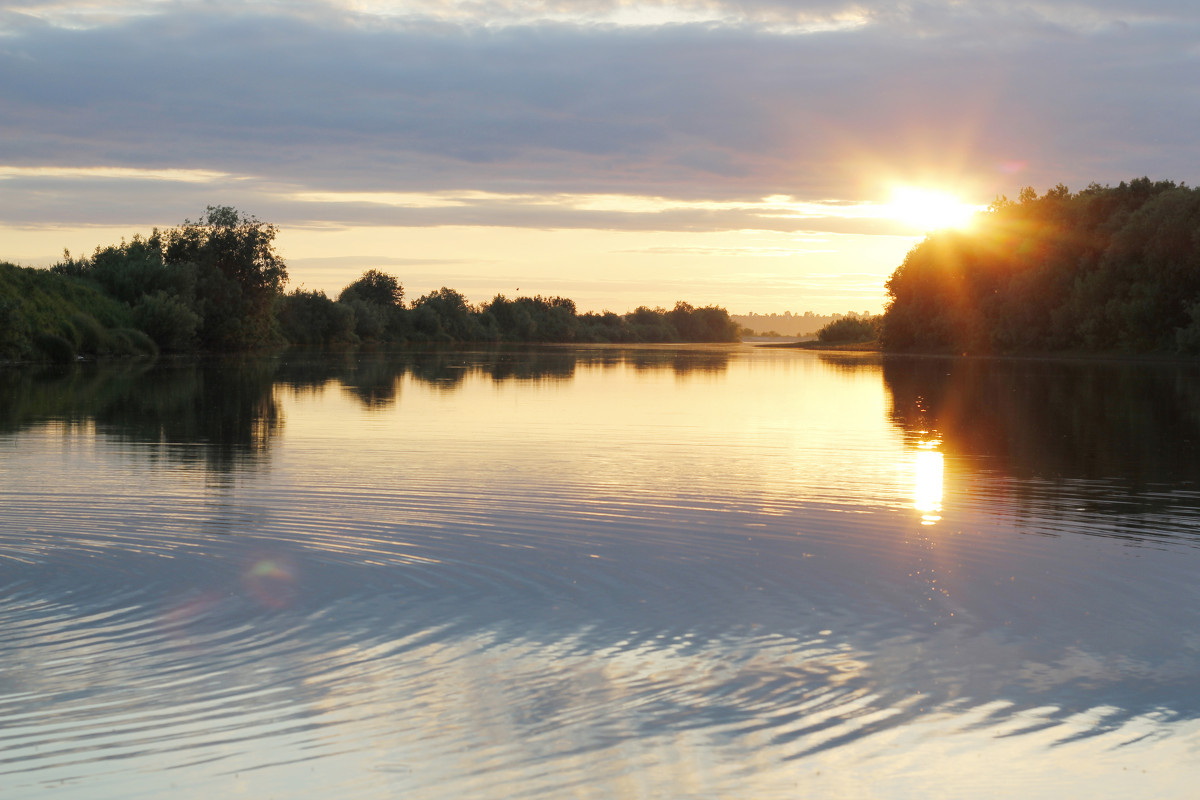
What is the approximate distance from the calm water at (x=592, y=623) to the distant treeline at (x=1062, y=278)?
56376 mm

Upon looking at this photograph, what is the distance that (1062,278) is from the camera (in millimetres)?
77562

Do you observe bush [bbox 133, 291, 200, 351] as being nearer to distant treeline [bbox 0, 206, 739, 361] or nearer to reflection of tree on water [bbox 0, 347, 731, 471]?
distant treeline [bbox 0, 206, 739, 361]

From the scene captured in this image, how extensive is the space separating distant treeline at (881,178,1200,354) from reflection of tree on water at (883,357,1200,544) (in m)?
29.8

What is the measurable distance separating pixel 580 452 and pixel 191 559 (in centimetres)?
843

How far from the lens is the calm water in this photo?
16.8ft

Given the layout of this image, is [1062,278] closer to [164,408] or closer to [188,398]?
[188,398]

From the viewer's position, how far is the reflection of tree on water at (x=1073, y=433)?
1385 centimetres

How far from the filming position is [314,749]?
519 centimetres

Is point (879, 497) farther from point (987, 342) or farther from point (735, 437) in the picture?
point (987, 342)

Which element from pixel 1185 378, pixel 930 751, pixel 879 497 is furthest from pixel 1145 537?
pixel 1185 378

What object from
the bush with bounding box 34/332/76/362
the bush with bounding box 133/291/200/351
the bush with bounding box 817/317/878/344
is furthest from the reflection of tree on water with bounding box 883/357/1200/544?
the bush with bounding box 817/317/878/344

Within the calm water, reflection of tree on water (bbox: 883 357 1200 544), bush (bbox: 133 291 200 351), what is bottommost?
the calm water

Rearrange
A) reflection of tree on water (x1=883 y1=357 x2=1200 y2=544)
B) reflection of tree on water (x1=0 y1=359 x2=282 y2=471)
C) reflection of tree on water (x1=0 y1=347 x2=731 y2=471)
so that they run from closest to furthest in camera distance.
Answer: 1. reflection of tree on water (x1=883 y1=357 x2=1200 y2=544)
2. reflection of tree on water (x1=0 y1=359 x2=282 y2=471)
3. reflection of tree on water (x1=0 y1=347 x2=731 y2=471)

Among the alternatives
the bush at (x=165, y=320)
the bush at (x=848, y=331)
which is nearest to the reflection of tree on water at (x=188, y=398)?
the bush at (x=165, y=320)
